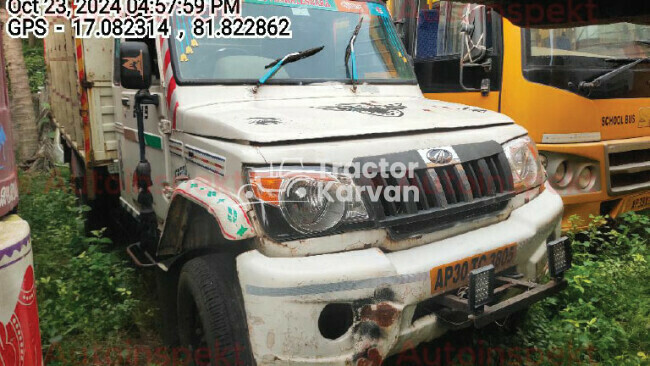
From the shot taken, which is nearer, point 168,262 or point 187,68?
point 168,262

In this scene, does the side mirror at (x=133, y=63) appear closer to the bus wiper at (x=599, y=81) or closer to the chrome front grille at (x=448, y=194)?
the chrome front grille at (x=448, y=194)

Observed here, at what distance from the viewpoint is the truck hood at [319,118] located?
2.43 m

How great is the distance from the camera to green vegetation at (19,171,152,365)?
3238mm

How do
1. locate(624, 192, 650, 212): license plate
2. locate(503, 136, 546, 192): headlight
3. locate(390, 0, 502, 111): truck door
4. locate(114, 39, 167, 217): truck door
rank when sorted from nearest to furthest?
locate(503, 136, 546, 192): headlight
locate(114, 39, 167, 217): truck door
locate(390, 0, 502, 111): truck door
locate(624, 192, 650, 212): license plate

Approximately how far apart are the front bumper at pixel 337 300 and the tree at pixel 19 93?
24.3 feet

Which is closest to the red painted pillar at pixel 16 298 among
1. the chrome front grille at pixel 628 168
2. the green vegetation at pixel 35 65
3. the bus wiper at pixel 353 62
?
the bus wiper at pixel 353 62

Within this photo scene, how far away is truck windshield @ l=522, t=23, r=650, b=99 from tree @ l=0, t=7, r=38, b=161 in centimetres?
701

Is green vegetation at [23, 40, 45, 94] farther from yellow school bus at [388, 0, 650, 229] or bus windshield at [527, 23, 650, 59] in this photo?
bus windshield at [527, 23, 650, 59]

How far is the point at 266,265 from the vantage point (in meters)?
2.12

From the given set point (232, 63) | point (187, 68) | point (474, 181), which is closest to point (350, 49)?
point (232, 63)

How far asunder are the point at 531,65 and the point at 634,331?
6.92 feet

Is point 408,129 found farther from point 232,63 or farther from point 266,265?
point 232,63

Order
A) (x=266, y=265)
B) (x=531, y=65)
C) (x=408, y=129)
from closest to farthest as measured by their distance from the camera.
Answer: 1. (x=266, y=265)
2. (x=408, y=129)
3. (x=531, y=65)

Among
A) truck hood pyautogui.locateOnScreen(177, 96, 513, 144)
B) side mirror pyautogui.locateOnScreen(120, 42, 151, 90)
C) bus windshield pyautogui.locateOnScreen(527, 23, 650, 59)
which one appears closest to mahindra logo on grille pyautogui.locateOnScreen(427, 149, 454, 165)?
truck hood pyautogui.locateOnScreen(177, 96, 513, 144)
